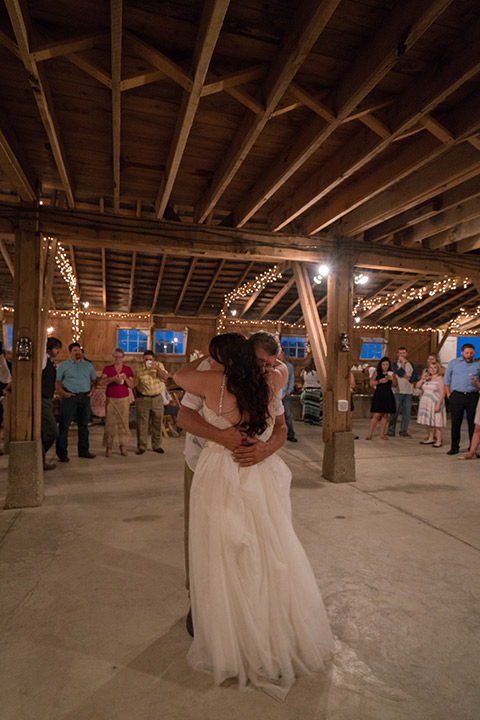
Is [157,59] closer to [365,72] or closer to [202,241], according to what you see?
[365,72]

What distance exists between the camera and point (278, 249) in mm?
6098

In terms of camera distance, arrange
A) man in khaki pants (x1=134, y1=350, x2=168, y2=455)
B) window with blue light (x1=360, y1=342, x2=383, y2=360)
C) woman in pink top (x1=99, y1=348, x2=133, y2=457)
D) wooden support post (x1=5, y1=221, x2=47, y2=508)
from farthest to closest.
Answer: window with blue light (x1=360, y1=342, x2=383, y2=360)
man in khaki pants (x1=134, y1=350, x2=168, y2=455)
woman in pink top (x1=99, y1=348, x2=133, y2=457)
wooden support post (x1=5, y1=221, x2=47, y2=508)

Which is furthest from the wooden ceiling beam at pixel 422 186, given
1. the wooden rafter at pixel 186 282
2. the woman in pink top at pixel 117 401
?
the wooden rafter at pixel 186 282

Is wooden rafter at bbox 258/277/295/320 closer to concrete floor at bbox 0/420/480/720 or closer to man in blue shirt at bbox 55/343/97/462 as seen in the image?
man in blue shirt at bbox 55/343/97/462

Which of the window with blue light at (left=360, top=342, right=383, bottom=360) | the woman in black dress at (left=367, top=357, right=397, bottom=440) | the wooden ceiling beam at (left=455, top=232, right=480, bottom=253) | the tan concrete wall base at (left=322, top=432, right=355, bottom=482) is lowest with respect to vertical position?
the tan concrete wall base at (left=322, top=432, right=355, bottom=482)

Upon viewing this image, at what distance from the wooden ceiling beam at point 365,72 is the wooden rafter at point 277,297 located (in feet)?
30.3

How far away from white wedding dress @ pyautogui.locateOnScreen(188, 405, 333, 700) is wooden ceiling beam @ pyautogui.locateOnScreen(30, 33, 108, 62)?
7.97 ft

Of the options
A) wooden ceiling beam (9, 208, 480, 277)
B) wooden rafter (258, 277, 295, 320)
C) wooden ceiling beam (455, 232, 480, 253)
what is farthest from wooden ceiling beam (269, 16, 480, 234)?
Answer: wooden rafter (258, 277, 295, 320)

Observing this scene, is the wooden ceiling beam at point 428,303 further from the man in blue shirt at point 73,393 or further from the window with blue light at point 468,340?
the man in blue shirt at point 73,393

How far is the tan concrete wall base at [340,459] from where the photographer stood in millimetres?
6082

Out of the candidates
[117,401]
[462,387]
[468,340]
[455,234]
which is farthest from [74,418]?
[468,340]

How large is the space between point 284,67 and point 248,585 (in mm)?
3115

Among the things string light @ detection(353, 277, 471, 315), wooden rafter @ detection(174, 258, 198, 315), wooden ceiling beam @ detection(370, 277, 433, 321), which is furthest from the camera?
wooden ceiling beam @ detection(370, 277, 433, 321)

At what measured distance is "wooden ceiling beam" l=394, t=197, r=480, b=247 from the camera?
5406mm
